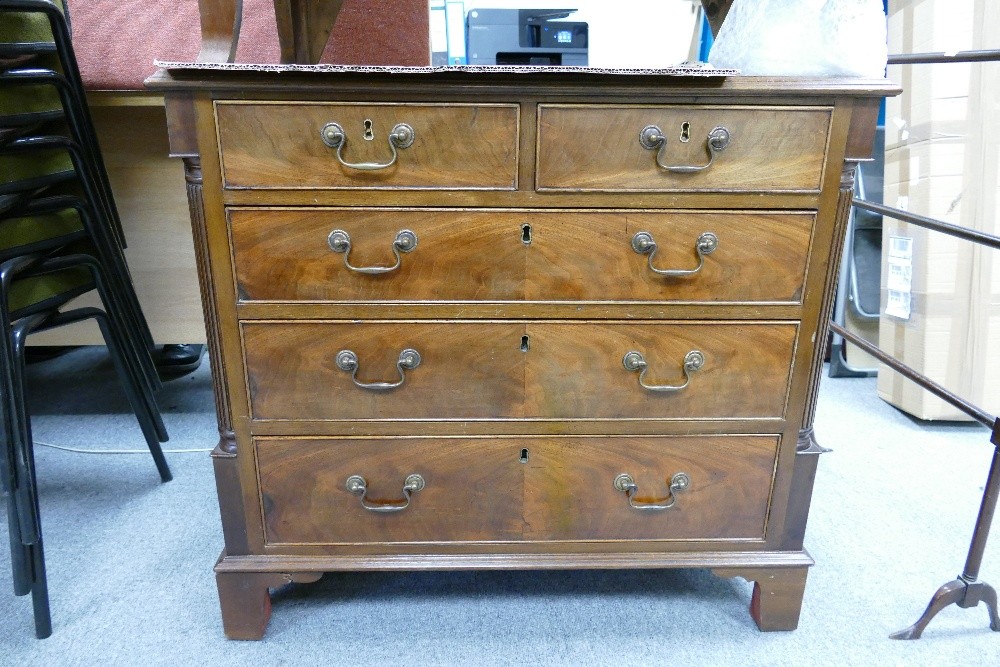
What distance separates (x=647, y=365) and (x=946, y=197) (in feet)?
4.04

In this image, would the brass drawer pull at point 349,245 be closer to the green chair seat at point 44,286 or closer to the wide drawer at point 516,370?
the wide drawer at point 516,370

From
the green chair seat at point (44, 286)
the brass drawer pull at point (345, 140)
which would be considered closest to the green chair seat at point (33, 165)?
the green chair seat at point (44, 286)

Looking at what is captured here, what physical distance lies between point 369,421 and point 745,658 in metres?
0.73

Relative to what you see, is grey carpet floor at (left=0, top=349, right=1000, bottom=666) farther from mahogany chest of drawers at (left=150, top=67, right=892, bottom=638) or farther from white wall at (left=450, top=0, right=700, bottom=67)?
white wall at (left=450, top=0, right=700, bottom=67)

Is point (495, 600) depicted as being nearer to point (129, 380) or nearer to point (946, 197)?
point (129, 380)

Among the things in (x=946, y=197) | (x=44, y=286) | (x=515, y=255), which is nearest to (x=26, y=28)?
(x=44, y=286)

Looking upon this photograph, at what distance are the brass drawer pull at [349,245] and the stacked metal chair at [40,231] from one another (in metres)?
0.63

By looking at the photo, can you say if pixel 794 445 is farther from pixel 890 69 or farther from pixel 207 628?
pixel 890 69

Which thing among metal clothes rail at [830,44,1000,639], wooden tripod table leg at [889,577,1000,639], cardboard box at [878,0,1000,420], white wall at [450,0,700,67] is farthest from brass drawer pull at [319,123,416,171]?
cardboard box at [878,0,1000,420]

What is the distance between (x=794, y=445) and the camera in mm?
1059

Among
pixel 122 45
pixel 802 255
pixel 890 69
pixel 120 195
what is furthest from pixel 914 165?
pixel 120 195

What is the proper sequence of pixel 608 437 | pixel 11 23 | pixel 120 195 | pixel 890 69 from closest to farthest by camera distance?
pixel 608 437 → pixel 11 23 → pixel 120 195 → pixel 890 69

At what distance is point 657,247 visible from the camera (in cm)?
95

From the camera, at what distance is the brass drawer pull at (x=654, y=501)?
42.0 inches
